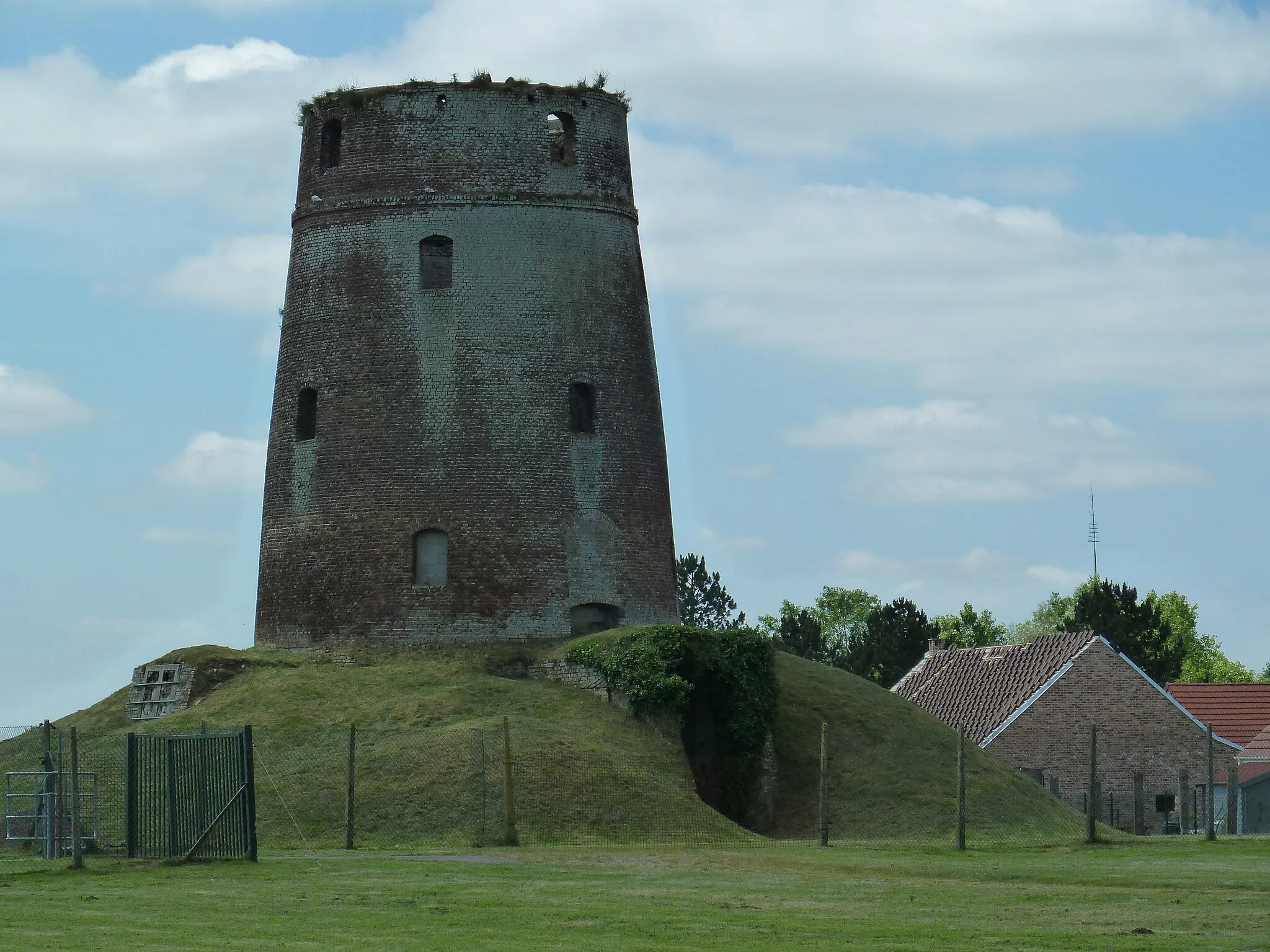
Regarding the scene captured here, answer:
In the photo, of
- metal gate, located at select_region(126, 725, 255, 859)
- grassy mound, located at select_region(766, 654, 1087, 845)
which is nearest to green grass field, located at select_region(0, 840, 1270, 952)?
metal gate, located at select_region(126, 725, 255, 859)

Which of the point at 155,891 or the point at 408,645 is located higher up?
the point at 408,645

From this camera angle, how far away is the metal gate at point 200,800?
25875mm

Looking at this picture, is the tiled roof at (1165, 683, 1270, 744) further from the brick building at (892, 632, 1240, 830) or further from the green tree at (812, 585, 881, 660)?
the green tree at (812, 585, 881, 660)

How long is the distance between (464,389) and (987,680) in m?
23.3

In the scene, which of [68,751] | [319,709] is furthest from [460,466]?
[68,751]

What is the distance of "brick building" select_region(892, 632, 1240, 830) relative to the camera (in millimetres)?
54250

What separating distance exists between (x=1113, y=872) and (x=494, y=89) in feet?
74.2

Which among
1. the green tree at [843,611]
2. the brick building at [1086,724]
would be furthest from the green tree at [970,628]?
the brick building at [1086,724]

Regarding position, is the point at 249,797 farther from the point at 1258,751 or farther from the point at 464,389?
the point at 1258,751

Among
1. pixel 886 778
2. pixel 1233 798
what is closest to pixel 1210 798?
pixel 886 778

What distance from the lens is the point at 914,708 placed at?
40.6 meters

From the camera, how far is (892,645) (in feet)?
245

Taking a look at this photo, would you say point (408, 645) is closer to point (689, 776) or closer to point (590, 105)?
point (689, 776)

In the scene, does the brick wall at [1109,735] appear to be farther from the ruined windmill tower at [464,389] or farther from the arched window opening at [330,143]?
the arched window opening at [330,143]
